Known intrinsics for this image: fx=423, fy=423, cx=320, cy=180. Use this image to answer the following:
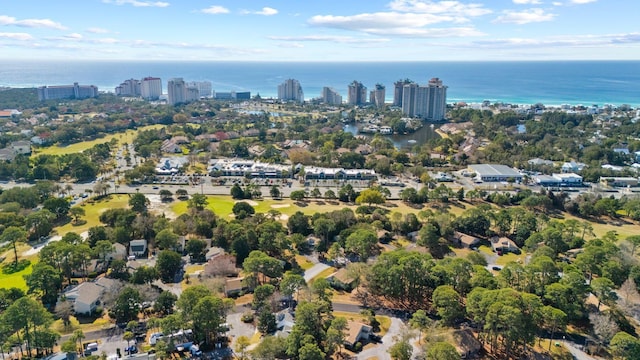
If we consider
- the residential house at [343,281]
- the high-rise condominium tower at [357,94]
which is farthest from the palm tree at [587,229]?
the high-rise condominium tower at [357,94]

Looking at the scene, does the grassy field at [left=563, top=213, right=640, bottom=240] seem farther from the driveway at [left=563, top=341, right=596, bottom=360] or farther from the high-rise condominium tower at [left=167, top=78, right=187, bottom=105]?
the high-rise condominium tower at [left=167, top=78, right=187, bottom=105]

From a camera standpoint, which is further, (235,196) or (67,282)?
(235,196)

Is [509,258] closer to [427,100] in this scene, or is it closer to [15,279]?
[15,279]

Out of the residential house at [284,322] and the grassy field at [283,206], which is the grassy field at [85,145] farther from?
the residential house at [284,322]

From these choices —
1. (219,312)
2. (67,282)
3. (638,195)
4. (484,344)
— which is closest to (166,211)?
(67,282)

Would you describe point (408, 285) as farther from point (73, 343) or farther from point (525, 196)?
point (525, 196)

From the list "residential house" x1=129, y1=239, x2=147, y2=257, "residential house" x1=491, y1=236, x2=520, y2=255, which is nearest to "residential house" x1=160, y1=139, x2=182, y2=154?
"residential house" x1=129, y1=239, x2=147, y2=257

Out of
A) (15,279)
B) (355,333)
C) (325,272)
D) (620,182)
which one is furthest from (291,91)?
(355,333)
